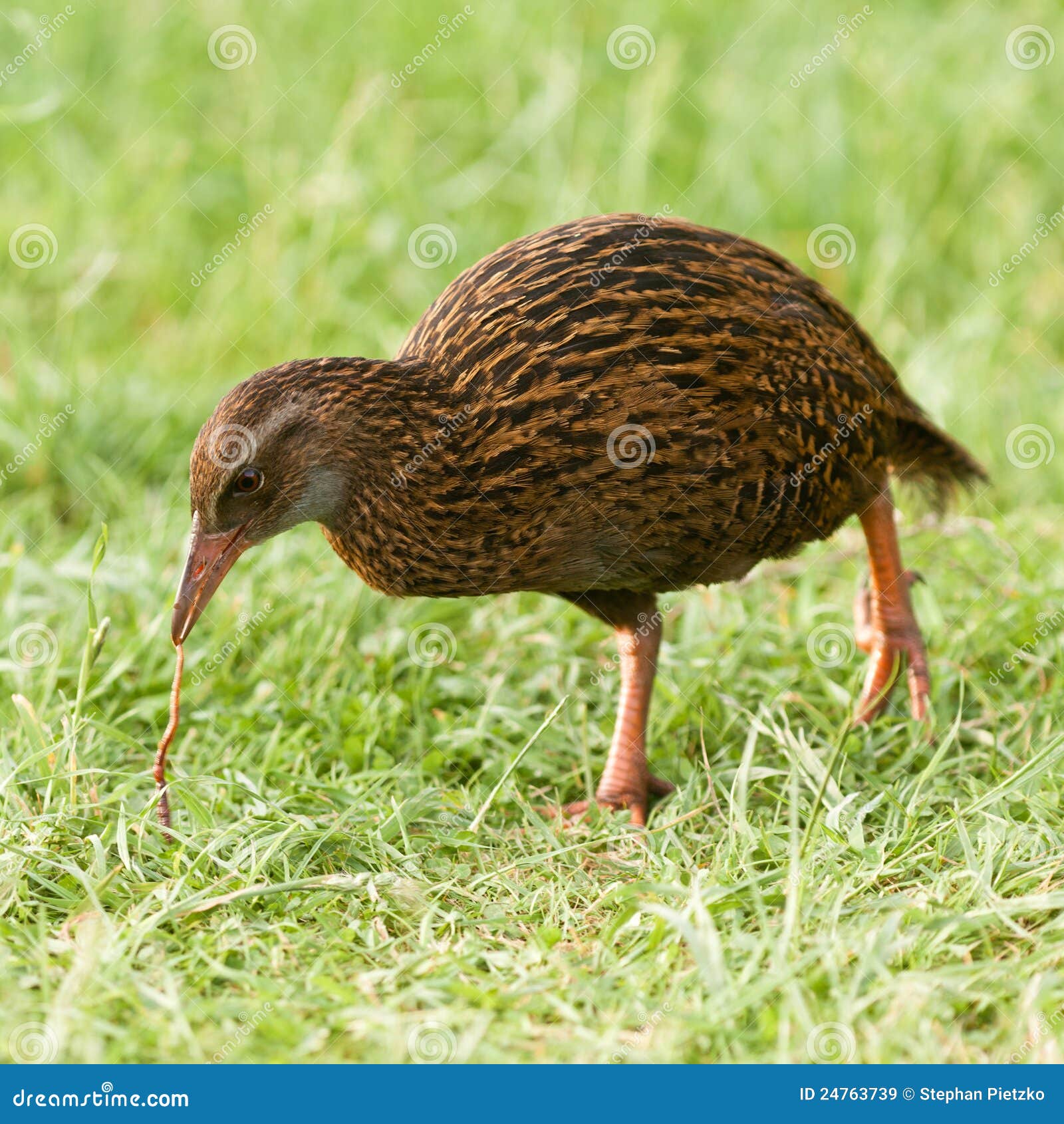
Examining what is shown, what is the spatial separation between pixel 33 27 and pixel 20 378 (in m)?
2.14

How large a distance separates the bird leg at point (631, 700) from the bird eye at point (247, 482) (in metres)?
1.03

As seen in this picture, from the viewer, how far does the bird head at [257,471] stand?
3.62 m

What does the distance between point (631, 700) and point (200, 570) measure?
131cm

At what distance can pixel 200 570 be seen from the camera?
375 centimetres

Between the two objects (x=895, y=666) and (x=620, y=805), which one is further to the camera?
(x=895, y=666)

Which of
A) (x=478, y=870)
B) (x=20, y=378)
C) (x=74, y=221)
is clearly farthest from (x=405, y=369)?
(x=74, y=221)

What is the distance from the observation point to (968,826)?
12.3 feet

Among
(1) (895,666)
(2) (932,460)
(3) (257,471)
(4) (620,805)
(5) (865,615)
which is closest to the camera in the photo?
(3) (257,471)

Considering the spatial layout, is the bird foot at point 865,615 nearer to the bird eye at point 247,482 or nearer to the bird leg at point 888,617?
the bird leg at point 888,617

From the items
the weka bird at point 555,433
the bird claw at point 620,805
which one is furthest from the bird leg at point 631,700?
the weka bird at point 555,433

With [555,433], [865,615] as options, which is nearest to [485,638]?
[865,615]

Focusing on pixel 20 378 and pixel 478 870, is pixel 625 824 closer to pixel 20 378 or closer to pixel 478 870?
pixel 478 870

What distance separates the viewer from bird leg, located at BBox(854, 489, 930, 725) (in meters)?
4.58

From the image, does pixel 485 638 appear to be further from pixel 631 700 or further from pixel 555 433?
pixel 555 433
